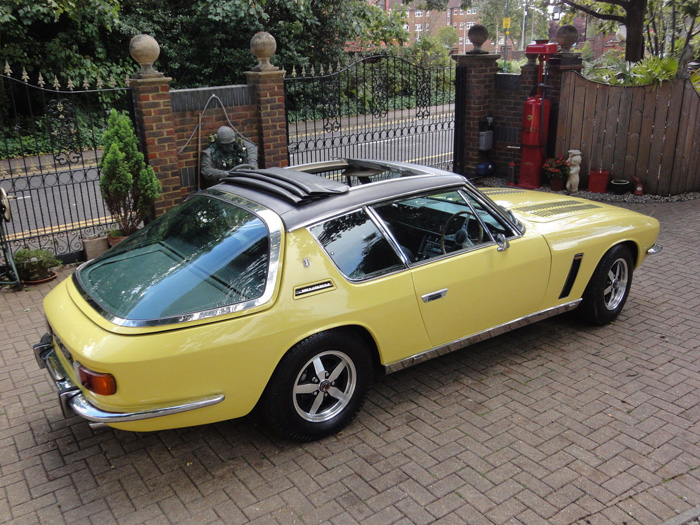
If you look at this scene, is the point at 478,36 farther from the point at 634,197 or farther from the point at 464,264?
the point at 464,264

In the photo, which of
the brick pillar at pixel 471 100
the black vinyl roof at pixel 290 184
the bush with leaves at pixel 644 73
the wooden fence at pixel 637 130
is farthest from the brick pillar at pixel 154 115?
the bush with leaves at pixel 644 73

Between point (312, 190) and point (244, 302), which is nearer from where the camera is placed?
point (244, 302)

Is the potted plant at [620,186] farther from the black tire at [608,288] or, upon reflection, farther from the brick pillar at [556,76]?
the black tire at [608,288]

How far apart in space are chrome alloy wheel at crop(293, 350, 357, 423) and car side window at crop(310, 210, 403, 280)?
0.55m

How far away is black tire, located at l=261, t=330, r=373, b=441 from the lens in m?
3.79

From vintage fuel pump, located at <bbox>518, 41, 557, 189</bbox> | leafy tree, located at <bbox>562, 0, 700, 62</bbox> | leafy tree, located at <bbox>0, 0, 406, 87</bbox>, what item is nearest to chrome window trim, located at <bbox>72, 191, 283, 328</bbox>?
vintage fuel pump, located at <bbox>518, 41, 557, 189</bbox>

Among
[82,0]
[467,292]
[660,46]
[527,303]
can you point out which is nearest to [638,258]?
[527,303]

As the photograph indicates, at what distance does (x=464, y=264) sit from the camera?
453 centimetres

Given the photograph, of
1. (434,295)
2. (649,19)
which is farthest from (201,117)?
(649,19)

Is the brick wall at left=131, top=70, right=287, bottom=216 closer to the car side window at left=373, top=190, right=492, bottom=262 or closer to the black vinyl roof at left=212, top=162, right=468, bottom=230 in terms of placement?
the black vinyl roof at left=212, top=162, right=468, bottom=230

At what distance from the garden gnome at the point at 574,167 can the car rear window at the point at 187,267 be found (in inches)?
289

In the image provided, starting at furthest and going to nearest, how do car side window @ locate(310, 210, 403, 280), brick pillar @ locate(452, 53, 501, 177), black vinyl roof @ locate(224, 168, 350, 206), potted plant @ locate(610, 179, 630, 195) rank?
brick pillar @ locate(452, 53, 501, 177), potted plant @ locate(610, 179, 630, 195), black vinyl roof @ locate(224, 168, 350, 206), car side window @ locate(310, 210, 403, 280)

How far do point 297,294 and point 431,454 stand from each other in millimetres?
1288

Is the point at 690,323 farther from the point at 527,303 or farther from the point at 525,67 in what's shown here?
the point at 525,67
